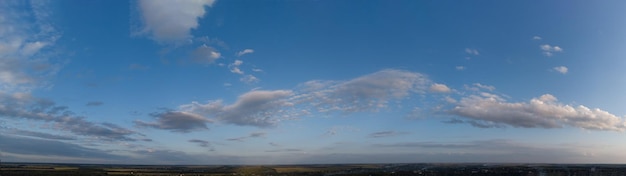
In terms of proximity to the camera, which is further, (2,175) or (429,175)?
(429,175)

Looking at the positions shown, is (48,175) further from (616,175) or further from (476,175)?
(616,175)

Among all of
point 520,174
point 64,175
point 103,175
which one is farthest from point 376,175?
point 64,175

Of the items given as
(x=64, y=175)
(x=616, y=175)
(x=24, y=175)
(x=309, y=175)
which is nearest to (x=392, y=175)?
(x=309, y=175)

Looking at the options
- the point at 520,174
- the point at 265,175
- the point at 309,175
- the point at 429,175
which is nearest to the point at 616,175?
the point at 520,174

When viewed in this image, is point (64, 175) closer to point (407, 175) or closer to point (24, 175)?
point (24, 175)

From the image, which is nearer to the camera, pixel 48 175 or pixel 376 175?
pixel 48 175

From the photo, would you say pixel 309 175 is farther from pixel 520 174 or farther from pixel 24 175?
pixel 24 175

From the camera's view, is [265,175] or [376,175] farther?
[376,175]
